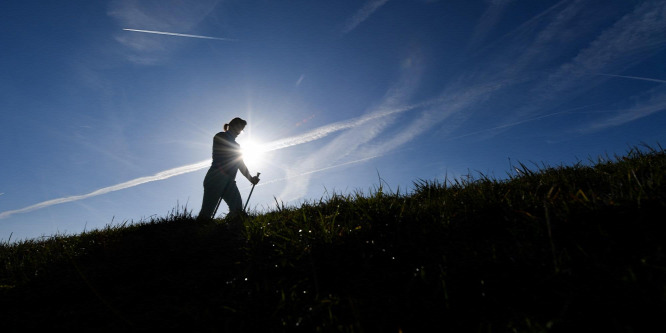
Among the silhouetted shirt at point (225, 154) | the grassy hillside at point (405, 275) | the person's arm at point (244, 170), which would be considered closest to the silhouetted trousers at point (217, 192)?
the silhouetted shirt at point (225, 154)

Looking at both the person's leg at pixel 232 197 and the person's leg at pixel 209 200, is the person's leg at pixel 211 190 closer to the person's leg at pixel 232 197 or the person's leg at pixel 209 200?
the person's leg at pixel 209 200

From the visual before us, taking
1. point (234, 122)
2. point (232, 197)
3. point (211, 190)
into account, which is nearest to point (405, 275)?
point (232, 197)

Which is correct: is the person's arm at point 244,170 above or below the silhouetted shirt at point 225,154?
below

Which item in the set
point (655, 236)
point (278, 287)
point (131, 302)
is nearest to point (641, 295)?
point (655, 236)

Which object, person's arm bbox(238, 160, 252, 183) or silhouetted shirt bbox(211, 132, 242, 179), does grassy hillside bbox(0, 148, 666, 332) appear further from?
person's arm bbox(238, 160, 252, 183)

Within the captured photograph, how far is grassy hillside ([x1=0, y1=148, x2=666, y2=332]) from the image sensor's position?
188cm

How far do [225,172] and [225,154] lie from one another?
498 millimetres

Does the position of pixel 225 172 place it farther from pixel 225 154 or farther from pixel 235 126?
pixel 235 126

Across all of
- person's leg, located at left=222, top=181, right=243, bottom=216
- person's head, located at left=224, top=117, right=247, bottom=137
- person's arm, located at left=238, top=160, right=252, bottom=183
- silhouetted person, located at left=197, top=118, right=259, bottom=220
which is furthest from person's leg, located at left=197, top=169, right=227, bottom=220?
person's head, located at left=224, top=117, right=247, bottom=137

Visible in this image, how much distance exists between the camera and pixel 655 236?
6.84 feet

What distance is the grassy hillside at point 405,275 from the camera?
1877 mm

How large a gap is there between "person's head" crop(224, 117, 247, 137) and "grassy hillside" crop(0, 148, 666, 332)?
4931 millimetres

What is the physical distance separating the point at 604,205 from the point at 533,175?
2079 millimetres

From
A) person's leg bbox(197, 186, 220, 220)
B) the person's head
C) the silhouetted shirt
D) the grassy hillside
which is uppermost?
the person's head
